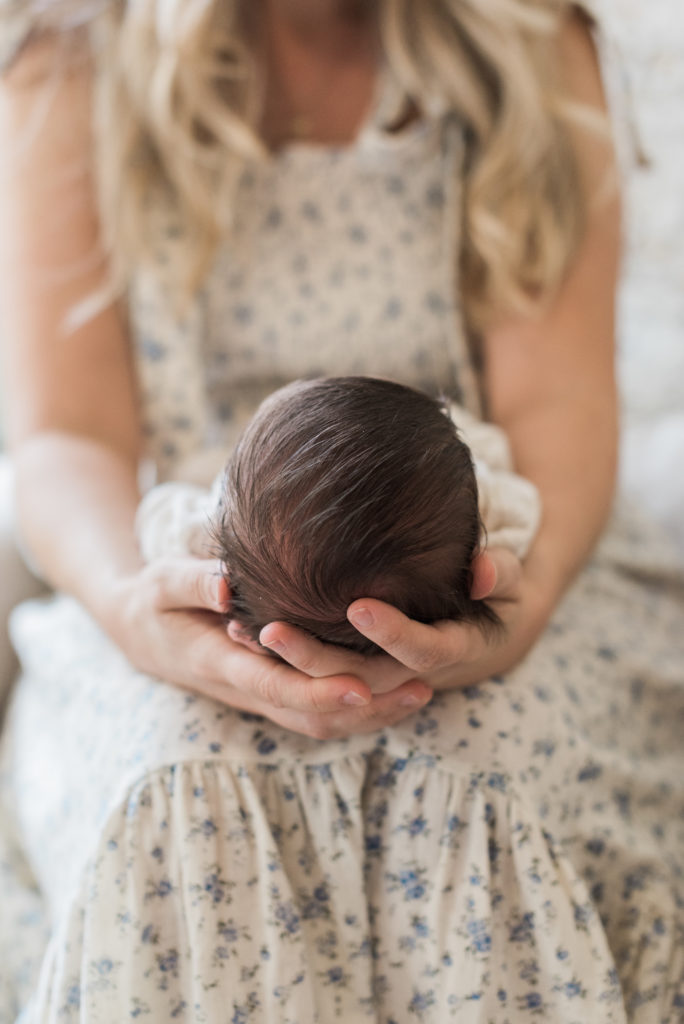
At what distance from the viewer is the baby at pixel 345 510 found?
626 millimetres

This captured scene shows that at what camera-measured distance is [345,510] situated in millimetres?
622

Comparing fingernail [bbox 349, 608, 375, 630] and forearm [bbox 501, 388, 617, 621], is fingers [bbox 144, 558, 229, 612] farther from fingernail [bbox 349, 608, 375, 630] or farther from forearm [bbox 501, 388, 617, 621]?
forearm [bbox 501, 388, 617, 621]

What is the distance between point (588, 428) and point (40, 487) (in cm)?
62

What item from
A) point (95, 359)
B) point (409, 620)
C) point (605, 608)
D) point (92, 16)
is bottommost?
point (605, 608)

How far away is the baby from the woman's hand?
0.02 meters

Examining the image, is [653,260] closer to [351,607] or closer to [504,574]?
[504,574]

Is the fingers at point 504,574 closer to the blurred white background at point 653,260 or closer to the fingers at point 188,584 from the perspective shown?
the fingers at point 188,584

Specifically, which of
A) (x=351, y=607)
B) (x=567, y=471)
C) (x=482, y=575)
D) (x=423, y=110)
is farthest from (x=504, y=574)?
(x=423, y=110)

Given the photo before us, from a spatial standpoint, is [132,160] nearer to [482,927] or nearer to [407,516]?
[407,516]

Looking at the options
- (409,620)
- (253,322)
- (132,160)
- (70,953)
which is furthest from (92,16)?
(70,953)

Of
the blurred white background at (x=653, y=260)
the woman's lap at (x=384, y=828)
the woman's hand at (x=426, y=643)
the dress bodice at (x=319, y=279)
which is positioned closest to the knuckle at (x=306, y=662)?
the woman's hand at (x=426, y=643)

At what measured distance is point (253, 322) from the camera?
1.10 metres

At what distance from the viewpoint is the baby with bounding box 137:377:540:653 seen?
0.63 metres

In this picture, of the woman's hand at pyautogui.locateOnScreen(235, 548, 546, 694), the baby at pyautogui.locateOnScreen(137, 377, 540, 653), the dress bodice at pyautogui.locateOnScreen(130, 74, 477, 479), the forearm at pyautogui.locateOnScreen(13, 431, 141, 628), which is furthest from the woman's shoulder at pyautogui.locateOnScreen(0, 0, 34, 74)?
the woman's hand at pyautogui.locateOnScreen(235, 548, 546, 694)
